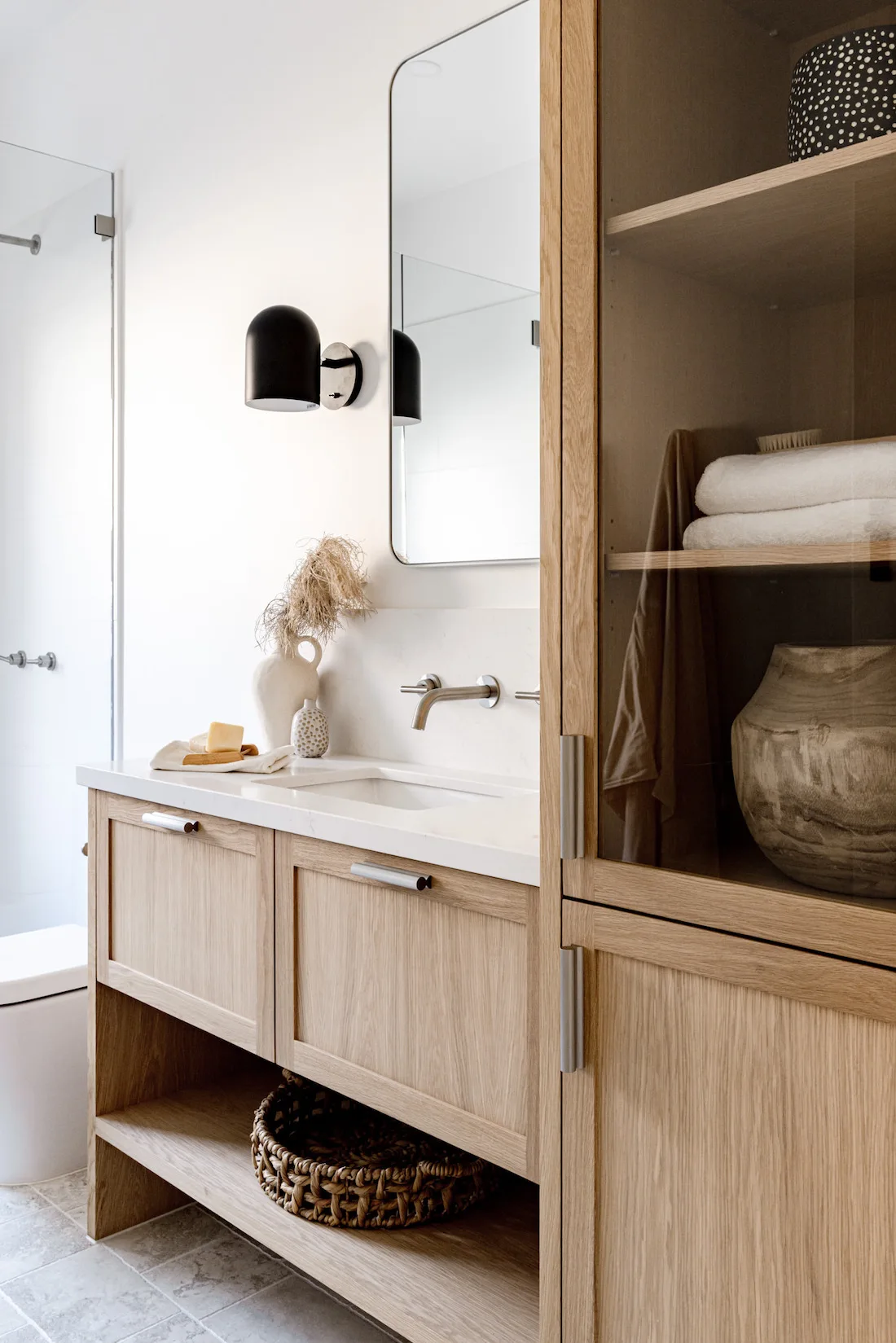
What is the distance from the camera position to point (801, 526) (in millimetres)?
933

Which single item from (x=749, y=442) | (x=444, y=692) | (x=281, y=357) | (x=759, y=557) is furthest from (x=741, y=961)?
(x=281, y=357)

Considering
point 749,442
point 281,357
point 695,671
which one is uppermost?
point 281,357

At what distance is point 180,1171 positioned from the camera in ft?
5.86

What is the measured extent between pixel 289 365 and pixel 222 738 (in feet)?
2.36

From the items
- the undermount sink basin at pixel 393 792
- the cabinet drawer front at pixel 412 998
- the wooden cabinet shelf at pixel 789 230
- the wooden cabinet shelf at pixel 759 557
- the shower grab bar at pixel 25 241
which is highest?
the shower grab bar at pixel 25 241

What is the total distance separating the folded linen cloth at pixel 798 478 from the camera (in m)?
0.88

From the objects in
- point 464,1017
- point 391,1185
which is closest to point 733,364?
point 464,1017

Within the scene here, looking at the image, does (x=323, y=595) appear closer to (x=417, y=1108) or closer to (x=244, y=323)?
(x=244, y=323)

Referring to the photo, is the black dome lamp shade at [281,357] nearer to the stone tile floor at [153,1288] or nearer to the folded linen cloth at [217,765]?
the folded linen cloth at [217,765]

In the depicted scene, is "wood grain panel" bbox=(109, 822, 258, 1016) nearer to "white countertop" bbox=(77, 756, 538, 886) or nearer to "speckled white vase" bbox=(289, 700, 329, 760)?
"white countertop" bbox=(77, 756, 538, 886)

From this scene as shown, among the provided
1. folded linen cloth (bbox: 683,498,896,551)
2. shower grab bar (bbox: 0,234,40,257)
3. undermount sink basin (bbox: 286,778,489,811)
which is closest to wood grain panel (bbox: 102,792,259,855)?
undermount sink basin (bbox: 286,778,489,811)

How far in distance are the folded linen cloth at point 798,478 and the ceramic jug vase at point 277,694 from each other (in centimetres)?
124

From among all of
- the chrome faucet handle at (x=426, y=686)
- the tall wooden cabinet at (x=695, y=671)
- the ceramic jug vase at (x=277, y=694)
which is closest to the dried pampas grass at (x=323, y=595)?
the ceramic jug vase at (x=277, y=694)

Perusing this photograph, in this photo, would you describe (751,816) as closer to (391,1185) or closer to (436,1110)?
(436,1110)
